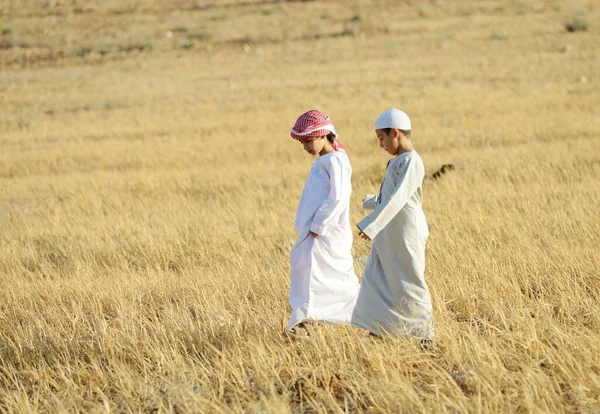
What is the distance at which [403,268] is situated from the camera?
484 centimetres

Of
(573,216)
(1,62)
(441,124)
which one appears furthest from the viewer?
(1,62)

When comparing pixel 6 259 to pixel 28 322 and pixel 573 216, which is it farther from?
pixel 573 216

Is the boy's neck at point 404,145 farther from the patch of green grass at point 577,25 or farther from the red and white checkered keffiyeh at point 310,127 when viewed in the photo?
the patch of green grass at point 577,25

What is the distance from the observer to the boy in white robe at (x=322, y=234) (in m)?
5.25

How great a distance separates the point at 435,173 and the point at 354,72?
51.7ft

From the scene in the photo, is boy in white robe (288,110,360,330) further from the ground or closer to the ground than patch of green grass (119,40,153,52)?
closer to the ground

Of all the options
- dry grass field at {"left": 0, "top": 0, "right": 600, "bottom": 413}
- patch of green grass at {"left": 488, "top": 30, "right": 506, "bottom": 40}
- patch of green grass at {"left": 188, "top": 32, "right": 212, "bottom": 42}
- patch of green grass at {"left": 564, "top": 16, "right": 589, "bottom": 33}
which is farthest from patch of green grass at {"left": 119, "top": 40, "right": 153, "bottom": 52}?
patch of green grass at {"left": 564, "top": 16, "right": 589, "bottom": 33}

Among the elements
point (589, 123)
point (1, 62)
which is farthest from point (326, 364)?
point (1, 62)

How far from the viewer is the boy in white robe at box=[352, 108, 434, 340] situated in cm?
481

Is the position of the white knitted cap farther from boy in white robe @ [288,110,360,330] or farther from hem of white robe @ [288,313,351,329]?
hem of white robe @ [288,313,351,329]

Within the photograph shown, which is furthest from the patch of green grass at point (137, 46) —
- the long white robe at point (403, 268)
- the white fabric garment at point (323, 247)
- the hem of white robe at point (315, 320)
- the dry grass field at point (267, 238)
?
the long white robe at point (403, 268)

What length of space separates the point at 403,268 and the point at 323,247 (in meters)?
0.65

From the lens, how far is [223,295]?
250 inches

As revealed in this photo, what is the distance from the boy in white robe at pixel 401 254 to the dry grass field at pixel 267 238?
152mm
